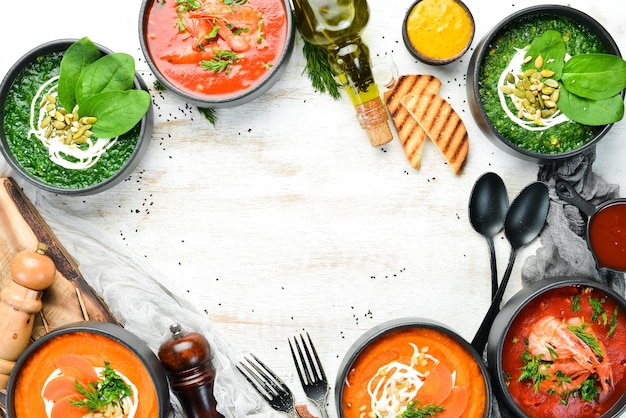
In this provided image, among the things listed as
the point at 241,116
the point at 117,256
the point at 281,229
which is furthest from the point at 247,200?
the point at 117,256

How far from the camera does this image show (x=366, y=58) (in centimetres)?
294

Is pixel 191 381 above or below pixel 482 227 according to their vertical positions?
below

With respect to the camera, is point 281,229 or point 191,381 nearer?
point 191,381

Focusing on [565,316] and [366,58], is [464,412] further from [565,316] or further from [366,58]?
[366,58]

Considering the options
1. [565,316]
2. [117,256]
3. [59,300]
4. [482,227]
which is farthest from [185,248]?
[565,316]

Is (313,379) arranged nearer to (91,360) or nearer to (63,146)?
(91,360)

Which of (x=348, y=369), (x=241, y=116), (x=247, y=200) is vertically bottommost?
A: (x=348, y=369)

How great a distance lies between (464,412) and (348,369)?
556mm

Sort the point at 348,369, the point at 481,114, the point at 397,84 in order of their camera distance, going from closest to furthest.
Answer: the point at 348,369, the point at 481,114, the point at 397,84

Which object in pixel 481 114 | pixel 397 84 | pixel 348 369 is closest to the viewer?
pixel 348 369

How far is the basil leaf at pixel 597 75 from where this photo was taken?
8.95 feet

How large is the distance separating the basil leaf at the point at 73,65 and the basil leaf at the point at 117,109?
0.25ft

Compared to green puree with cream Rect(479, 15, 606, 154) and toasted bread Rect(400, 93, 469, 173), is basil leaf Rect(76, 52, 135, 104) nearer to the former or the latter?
toasted bread Rect(400, 93, 469, 173)

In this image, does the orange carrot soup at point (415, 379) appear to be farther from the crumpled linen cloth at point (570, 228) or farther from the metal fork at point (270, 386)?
the crumpled linen cloth at point (570, 228)
